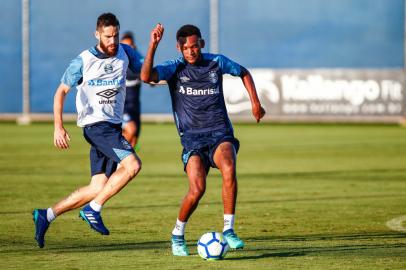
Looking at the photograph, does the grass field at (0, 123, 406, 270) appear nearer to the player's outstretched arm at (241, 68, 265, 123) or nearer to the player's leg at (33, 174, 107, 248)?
the player's leg at (33, 174, 107, 248)

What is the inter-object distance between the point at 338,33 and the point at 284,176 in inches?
722

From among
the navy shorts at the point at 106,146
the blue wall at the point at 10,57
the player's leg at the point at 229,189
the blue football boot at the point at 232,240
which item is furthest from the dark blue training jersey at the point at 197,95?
the blue wall at the point at 10,57

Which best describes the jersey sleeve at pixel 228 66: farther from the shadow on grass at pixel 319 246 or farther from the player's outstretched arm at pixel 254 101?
the shadow on grass at pixel 319 246

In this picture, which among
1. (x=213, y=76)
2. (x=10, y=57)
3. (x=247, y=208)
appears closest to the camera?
(x=213, y=76)

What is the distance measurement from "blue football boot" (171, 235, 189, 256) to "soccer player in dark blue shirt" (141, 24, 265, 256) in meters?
0.21

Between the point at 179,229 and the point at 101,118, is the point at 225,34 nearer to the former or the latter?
the point at 101,118

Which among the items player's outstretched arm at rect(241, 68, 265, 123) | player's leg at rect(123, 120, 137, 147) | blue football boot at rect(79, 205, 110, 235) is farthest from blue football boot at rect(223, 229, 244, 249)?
player's leg at rect(123, 120, 137, 147)

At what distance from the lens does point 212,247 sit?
27.3 feet

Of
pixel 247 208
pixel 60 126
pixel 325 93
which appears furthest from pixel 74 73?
pixel 325 93

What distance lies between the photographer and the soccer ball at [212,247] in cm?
832

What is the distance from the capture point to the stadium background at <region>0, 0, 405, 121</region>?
1318 inches

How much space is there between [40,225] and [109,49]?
1681mm

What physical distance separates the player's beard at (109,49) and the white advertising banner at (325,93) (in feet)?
66.3

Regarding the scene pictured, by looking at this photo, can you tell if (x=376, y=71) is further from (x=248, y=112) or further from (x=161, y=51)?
(x=161, y=51)
